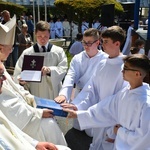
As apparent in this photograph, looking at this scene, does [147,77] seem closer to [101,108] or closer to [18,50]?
[101,108]

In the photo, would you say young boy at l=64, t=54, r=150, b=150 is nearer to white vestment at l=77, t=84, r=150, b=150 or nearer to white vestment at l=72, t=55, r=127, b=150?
white vestment at l=77, t=84, r=150, b=150

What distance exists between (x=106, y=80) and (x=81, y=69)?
84 cm

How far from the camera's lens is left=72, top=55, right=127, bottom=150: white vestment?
11.4 feet

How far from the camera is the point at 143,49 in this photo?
684 cm

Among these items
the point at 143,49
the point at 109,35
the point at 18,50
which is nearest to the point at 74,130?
the point at 109,35

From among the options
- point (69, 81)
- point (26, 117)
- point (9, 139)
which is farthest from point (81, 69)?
point (9, 139)

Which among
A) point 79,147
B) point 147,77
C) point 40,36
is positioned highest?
point 40,36

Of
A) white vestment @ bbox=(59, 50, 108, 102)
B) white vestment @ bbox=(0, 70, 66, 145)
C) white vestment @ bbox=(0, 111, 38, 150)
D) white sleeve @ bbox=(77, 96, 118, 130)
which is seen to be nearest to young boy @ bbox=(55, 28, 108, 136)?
white vestment @ bbox=(59, 50, 108, 102)

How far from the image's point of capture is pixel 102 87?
3.58m

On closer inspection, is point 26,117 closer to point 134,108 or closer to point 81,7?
point 134,108

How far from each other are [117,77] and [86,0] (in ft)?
42.8

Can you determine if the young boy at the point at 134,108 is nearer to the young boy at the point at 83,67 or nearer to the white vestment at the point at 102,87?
the white vestment at the point at 102,87

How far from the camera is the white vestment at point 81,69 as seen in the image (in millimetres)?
4152

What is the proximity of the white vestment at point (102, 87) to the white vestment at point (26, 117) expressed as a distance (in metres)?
0.58
